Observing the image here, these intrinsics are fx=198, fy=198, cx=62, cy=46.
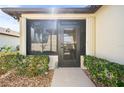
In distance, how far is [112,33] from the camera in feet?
24.2

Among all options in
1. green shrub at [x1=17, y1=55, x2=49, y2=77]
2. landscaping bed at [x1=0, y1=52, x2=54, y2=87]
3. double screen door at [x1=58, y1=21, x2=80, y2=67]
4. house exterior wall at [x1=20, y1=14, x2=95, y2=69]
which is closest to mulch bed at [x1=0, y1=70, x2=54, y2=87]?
landscaping bed at [x1=0, y1=52, x2=54, y2=87]

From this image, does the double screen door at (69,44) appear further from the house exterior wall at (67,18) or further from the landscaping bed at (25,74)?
the landscaping bed at (25,74)

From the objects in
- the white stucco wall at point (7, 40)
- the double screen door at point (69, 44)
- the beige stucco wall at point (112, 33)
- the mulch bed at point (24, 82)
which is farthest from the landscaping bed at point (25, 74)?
the white stucco wall at point (7, 40)

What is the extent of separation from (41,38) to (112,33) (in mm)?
5034

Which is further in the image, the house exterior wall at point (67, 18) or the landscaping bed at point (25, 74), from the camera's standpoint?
the house exterior wall at point (67, 18)

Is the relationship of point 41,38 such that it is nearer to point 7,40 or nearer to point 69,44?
point 69,44

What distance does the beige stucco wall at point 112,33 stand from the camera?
6.50m

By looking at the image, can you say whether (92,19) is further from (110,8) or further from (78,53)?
(110,8)

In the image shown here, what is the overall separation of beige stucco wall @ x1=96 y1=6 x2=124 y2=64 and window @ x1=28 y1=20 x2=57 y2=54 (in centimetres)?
303

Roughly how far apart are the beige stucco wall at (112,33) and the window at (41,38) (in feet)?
9.94

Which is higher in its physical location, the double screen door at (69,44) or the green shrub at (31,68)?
the double screen door at (69,44)

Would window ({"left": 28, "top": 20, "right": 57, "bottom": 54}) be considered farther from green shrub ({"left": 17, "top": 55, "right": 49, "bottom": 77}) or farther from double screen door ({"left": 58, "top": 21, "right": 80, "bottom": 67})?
green shrub ({"left": 17, "top": 55, "right": 49, "bottom": 77})

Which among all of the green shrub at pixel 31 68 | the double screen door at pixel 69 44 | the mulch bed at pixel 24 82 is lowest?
the mulch bed at pixel 24 82

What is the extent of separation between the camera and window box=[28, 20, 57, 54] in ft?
37.3
